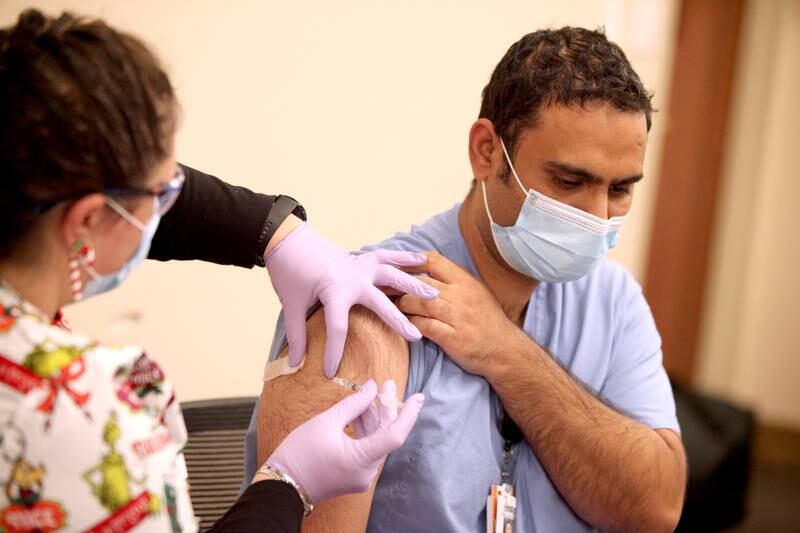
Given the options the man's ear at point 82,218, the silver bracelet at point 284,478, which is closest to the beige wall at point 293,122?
the silver bracelet at point 284,478

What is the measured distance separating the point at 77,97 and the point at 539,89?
947 millimetres

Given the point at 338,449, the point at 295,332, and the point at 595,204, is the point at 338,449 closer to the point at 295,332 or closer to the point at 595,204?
the point at 295,332

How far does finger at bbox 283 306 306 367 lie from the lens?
1.41 meters

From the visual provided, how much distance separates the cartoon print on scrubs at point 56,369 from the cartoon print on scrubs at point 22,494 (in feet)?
0.14

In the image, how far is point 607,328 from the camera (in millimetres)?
1699

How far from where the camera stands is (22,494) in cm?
83

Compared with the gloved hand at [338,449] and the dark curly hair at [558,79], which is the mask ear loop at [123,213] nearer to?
the gloved hand at [338,449]

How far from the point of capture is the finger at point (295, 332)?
4.61 ft

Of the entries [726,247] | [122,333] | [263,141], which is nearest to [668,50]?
[726,247]

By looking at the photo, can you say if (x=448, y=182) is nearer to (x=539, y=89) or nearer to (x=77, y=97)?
(x=539, y=89)

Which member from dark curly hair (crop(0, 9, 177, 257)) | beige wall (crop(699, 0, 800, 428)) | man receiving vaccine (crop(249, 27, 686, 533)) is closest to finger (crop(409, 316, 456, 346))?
man receiving vaccine (crop(249, 27, 686, 533))

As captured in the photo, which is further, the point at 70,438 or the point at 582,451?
the point at 582,451

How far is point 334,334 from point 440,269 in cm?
29

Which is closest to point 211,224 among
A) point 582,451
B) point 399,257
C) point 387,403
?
point 399,257
